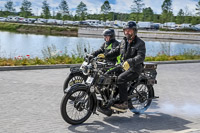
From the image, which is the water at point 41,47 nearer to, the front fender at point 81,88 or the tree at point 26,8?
the front fender at point 81,88

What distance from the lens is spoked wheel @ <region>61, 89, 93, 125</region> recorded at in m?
5.38

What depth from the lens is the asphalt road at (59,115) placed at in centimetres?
546

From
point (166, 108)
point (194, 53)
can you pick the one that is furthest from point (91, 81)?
point (194, 53)

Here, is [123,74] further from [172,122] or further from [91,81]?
[172,122]

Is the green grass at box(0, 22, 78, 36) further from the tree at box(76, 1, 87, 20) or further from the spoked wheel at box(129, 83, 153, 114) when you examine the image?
the spoked wheel at box(129, 83, 153, 114)

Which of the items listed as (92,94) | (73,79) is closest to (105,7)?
(73,79)

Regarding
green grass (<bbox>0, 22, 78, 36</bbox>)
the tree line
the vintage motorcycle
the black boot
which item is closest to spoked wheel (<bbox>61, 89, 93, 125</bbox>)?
the vintage motorcycle

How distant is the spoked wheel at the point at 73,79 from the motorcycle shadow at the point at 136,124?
1769 millimetres

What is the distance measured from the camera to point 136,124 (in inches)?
231

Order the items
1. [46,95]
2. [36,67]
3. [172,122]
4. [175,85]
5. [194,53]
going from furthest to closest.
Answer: [194,53] → [36,67] → [175,85] → [46,95] → [172,122]

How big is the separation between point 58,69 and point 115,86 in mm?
7056

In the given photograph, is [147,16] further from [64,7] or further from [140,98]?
[140,98]

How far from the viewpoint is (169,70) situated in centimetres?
1388

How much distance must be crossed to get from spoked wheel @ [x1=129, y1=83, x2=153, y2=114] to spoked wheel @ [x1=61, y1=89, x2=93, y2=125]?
1.12 metres
